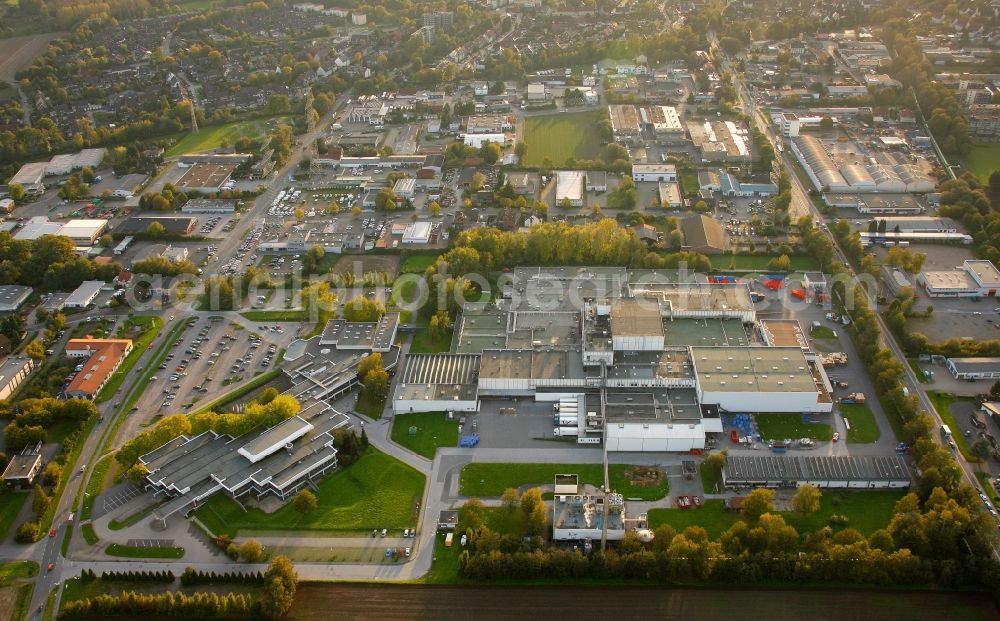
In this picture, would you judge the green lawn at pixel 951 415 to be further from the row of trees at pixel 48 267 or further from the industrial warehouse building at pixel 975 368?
the row of trees at pixel 48 267

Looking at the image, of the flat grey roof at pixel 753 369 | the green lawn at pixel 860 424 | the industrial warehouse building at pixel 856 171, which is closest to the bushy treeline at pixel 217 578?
the flat grey roof at pixel 753 369

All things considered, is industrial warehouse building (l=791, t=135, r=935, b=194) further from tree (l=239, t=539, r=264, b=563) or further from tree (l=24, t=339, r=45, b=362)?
tree (l=24, t=339, r=45, b=362)

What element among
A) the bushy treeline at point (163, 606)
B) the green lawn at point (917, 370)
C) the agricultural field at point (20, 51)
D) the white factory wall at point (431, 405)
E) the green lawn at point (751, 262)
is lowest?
the bushy treeline at point (163, 606)

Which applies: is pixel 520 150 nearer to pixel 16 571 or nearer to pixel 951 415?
pixel 951 415

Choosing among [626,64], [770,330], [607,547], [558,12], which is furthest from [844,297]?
[558,12]

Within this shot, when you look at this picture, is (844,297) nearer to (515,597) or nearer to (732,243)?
(732,243)

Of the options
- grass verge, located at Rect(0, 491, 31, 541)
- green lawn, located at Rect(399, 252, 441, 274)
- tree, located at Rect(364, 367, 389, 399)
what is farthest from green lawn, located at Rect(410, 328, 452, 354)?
grass verge, located at Rect(0, 491, 31, 541)
